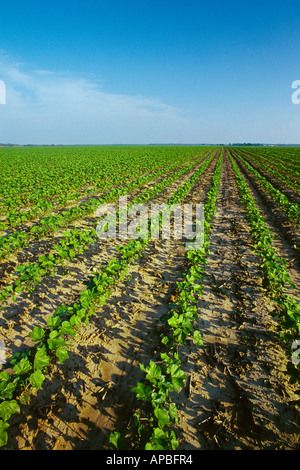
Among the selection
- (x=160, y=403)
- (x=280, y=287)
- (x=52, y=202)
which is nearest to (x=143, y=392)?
(x=160, y=403)

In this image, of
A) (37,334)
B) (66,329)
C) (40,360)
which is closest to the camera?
(40,360)

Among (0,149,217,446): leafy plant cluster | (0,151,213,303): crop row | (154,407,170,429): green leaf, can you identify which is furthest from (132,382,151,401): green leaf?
(0,151,213,303): crop row

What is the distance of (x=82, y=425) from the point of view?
2.47 m

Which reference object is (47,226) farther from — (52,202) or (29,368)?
(29,368)

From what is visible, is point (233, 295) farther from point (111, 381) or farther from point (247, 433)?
point (111, 381)

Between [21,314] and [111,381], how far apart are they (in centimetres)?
223

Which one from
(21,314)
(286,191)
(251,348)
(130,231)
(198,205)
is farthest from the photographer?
(286,191)

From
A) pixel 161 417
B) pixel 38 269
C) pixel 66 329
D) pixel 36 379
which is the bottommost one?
pixel 161 417

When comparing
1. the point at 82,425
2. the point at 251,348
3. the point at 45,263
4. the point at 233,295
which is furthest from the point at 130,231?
the point at 82,425

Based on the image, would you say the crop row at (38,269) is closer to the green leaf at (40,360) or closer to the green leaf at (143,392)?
the green leaf at (40,360)

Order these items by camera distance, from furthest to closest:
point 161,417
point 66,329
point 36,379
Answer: point 66,329 < point 36,379 < point 161,417

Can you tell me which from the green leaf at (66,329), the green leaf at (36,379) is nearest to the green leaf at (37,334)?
the green leaf at (66,329)

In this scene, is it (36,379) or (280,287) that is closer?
(36,379)

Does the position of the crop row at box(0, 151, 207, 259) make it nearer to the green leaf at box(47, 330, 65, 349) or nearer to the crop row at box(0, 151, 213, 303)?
the crop row at box(0, 151, 213, 303)
